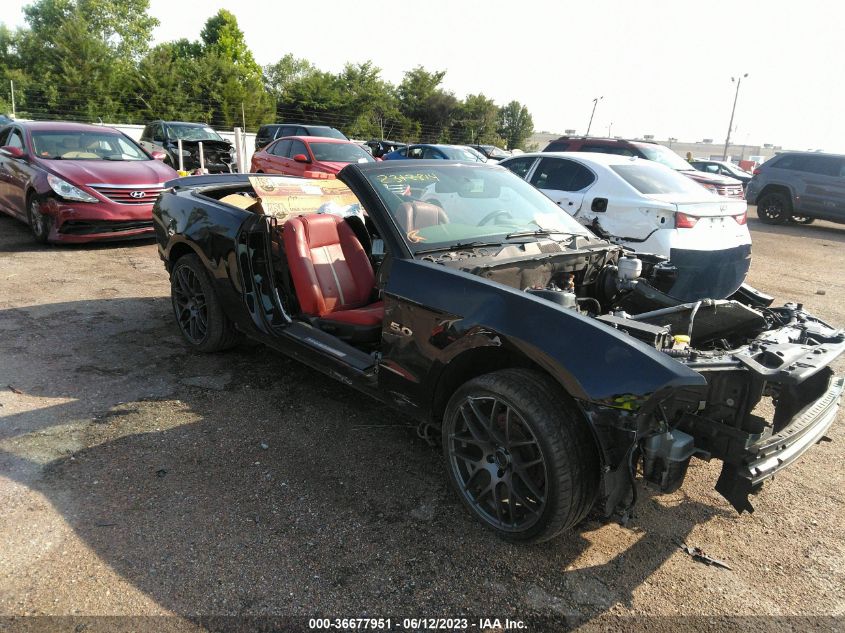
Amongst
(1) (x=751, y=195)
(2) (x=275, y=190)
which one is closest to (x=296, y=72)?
(1) (x=751, y=195)

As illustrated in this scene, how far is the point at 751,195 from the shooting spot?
15305 mm

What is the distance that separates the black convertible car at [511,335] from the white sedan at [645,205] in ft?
8.86

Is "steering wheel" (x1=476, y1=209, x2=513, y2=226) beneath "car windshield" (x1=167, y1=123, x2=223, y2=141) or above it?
beneath

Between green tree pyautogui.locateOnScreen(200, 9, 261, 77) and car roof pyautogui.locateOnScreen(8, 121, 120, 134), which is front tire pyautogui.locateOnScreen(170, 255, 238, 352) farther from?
green tree pyautogui.locateOnScreen(200, 9, 261, 77)

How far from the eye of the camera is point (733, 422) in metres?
2.41

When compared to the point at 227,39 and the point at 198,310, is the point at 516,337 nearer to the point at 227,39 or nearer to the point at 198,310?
the point at 198,310

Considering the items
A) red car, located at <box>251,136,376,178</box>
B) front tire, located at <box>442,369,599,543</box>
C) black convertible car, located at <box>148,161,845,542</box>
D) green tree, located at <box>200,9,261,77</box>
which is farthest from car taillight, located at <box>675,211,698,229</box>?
green tree, located at <box>200,9,261,77</box>

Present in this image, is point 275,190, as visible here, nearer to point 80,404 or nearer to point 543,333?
point 80,404

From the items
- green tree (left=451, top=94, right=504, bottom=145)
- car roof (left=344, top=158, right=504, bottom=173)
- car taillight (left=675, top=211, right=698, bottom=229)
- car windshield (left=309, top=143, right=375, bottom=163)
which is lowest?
car taillight (left=675, top=211, right=698, bottom=229)

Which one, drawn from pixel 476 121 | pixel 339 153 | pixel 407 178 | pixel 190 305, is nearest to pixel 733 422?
pixel 407 178

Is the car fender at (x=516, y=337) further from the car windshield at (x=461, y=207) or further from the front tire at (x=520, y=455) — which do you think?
the car windshield at (x=461, y=207)

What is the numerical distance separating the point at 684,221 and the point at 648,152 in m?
6.06

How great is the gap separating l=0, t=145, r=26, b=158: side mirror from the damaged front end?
8.98 m

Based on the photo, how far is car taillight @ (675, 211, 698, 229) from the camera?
255 inches
